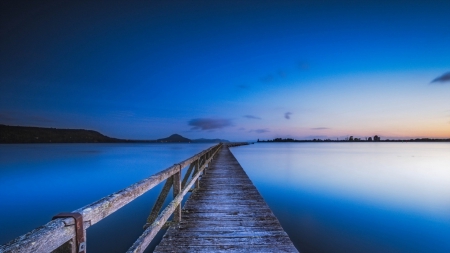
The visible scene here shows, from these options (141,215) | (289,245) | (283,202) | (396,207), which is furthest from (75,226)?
(396,207)

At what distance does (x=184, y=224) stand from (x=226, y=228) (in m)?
0.83

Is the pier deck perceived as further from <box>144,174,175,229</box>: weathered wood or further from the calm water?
the calm water

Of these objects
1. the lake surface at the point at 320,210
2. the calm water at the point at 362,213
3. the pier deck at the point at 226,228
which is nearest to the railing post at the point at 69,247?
the pier deck at the point at 226,228

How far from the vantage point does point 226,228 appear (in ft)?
13.6

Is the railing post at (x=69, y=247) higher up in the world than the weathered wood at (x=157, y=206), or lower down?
higher up

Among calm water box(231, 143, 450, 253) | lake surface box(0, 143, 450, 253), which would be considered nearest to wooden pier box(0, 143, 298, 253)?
lake surface box(0, 143, 450, 253)

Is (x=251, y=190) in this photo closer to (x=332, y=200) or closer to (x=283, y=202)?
(x=283, y=202)

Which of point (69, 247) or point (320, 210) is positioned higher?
point (69, 247)

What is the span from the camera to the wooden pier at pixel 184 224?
123 cm

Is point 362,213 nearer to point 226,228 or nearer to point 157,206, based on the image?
point 226,228

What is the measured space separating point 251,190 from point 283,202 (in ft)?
13.0

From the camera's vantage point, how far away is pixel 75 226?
1349mm

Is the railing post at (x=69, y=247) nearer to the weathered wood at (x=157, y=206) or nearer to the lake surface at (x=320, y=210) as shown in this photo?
the weathered wood at (x=157, y=206)

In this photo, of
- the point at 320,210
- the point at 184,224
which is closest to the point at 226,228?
the point at 184,224
